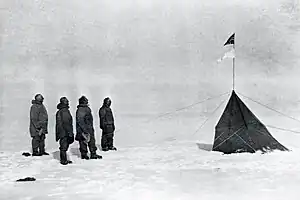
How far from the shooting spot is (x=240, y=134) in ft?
8.00

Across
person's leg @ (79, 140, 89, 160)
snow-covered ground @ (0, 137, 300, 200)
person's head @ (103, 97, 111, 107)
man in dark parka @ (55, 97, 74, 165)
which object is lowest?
snow-covered ground @ (0, 137, 300, 200)

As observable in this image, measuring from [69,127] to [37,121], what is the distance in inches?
14.0

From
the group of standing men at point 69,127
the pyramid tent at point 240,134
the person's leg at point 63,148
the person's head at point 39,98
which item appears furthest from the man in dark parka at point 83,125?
the pyramid tent at point 240,134

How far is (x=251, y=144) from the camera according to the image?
241 centimetres

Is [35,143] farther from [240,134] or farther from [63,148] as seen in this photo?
[240,134]

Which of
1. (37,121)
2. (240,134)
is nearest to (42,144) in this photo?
(37,121)

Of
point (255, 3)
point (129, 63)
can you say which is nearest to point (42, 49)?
point (129, 63)

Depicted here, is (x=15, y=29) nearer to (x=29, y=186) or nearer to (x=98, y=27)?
(x=98, y=27)

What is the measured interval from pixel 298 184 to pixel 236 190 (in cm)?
27

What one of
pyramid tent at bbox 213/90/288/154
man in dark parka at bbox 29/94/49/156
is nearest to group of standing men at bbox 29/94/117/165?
man in dark parka at bbox 29/94/49/156

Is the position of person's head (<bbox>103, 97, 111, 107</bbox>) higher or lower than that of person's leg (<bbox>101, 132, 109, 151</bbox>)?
higher

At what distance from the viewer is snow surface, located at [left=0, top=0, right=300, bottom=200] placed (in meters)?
2.16

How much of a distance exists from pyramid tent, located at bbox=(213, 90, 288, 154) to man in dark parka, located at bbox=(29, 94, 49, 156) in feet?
3.25

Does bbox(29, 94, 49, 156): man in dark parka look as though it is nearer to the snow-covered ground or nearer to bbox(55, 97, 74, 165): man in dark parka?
the snow-covered ground
